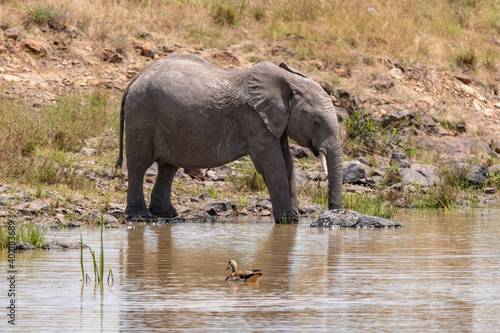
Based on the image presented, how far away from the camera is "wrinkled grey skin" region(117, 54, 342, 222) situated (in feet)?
39.9

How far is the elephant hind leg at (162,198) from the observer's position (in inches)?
505

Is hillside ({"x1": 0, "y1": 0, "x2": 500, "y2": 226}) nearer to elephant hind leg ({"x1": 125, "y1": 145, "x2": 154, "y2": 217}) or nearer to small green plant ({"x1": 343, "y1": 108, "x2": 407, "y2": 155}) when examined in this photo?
small green plant ({"x1": 343, "y1": 108, "x2": 407, "y2": 155})

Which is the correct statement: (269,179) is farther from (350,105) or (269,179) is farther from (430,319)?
(350,105)

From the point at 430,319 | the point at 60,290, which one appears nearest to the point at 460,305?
the point at 430,319

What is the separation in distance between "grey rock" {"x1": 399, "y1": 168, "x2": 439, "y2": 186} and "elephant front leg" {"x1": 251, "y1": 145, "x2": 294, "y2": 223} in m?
3.90

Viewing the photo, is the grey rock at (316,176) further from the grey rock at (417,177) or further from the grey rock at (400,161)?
the grey rock at (400,161)

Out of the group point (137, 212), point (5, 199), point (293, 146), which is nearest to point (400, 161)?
point (293, 146)

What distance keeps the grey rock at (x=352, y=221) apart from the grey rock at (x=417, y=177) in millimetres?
3866

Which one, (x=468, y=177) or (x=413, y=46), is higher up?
(x=413, y=46)

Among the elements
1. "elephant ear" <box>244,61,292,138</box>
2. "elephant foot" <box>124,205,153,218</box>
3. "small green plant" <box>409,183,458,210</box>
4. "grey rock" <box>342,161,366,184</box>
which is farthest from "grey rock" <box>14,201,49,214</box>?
"small green plant" <box>409,183,458,210</box>

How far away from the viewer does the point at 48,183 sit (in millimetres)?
13406

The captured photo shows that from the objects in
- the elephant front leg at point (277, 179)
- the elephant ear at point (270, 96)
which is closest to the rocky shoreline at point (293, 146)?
the elephant front leg at point (277, 179)

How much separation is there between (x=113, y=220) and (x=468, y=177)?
6890 mm

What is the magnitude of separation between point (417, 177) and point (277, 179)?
4425mm
